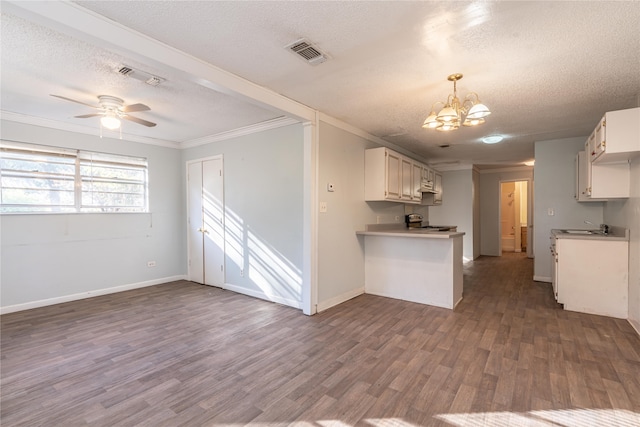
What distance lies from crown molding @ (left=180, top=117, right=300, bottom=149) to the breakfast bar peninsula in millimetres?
1950

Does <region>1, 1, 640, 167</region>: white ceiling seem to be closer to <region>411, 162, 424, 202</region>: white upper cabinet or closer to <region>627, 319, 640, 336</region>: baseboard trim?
<region>411, 162, 424, 202</region>: white upper cabinet

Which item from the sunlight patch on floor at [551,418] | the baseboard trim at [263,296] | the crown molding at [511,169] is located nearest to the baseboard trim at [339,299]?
the baseboard trim at [263,296]

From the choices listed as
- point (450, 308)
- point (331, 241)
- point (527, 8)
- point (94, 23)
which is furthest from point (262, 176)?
point (527, 8)

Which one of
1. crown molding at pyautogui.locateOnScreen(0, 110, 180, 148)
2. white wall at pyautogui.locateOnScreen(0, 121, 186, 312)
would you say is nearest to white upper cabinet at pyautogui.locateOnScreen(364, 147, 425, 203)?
white wall at pyautogui.locateOnScreen(0, 121, 186, 312)

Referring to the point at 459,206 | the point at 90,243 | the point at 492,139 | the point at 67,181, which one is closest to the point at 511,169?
the point at 459,206

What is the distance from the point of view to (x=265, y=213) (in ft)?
14.4

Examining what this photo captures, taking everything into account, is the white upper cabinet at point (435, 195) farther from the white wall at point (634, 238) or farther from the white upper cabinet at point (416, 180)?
the white wall at point (634, 238)

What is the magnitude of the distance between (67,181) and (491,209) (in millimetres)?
9684

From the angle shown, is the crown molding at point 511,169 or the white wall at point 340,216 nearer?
the white wall at point 340,216

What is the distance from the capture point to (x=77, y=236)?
4.48 meters

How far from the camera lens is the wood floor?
6.32 feet

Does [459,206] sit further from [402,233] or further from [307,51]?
[307,51]

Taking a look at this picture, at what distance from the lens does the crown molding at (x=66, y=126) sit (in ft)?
12.8

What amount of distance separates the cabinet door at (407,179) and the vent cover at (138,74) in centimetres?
374
